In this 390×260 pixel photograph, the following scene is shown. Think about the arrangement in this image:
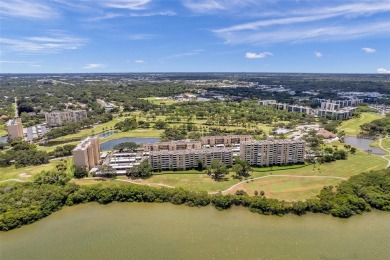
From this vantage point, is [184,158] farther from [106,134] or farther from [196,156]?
[106,134]

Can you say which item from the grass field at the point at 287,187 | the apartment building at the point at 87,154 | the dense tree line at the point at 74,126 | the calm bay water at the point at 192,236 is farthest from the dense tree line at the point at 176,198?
the dense tree line at the point at 74,126

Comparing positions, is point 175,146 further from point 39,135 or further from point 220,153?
point 39,135

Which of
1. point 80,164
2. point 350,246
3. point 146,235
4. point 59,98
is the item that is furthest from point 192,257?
point 59,98

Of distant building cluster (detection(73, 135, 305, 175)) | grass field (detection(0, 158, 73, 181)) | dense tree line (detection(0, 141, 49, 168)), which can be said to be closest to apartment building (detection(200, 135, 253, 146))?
distant building cluster (detection(73, 135, 305, 175))

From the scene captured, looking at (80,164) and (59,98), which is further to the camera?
(59,98)

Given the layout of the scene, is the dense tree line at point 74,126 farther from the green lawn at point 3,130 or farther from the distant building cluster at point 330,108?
the distant building cluster at point 330,108

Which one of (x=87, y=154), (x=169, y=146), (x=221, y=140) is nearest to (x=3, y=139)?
(x=87, y=154)
